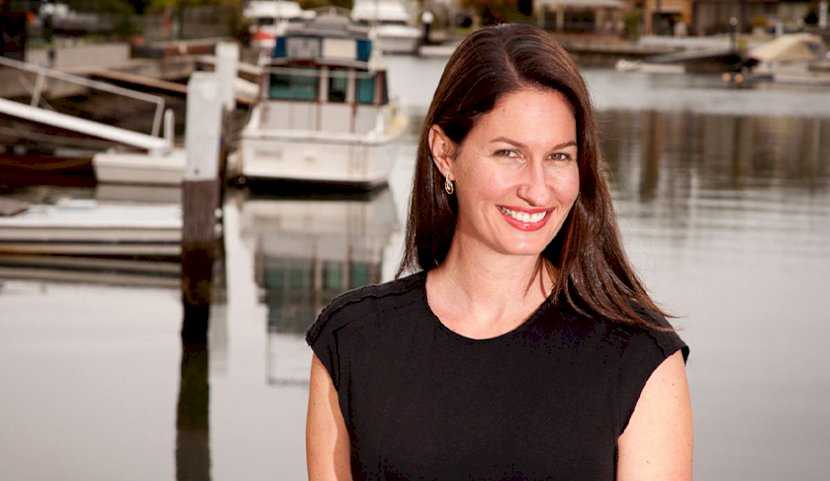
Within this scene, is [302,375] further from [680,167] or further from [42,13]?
[42,13]

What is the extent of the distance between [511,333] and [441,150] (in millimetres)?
333

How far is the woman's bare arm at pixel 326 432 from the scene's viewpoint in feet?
9.09

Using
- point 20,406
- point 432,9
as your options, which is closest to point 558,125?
point 20,406

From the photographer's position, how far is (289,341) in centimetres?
1191

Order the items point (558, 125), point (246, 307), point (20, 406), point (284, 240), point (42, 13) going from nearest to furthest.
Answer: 1. point (558, 125)
2. point (20, 406)
3. point (246, 307)
4. point (284, 240)
5. point (42, 13)

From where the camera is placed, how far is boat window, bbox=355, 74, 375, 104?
78.3 feet

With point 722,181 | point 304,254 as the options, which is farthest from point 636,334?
point 722,181

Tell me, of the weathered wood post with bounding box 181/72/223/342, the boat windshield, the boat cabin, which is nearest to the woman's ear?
the weathered wood post with bounding box 181/72/223/342

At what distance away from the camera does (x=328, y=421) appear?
278cm

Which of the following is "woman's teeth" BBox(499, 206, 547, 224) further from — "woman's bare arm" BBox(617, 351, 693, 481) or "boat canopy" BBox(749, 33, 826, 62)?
"boat canopy" BBox(749, 33, 826, 62)

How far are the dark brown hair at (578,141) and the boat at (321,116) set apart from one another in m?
19.7

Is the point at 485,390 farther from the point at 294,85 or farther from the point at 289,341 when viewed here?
the point at 294,85

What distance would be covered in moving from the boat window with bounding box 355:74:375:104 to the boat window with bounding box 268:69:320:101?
587 mm

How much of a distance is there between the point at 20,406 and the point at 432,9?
4190 inches
